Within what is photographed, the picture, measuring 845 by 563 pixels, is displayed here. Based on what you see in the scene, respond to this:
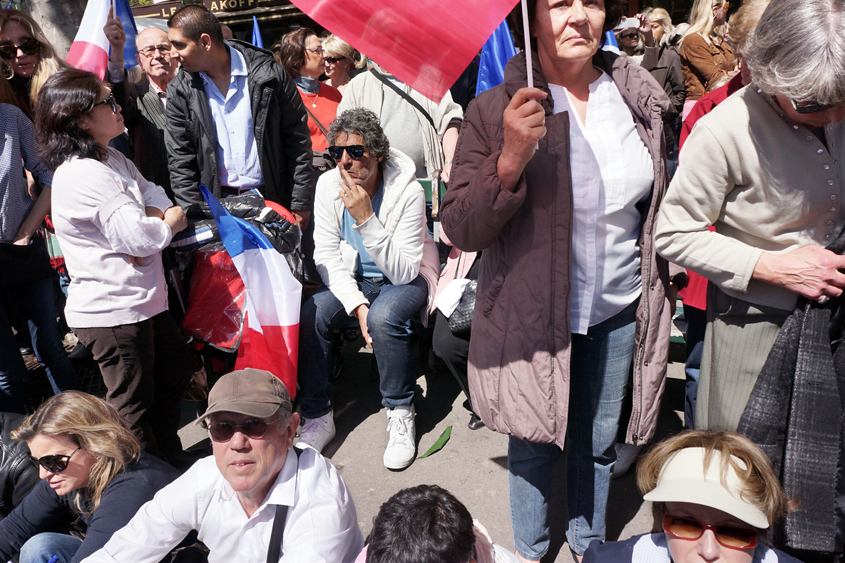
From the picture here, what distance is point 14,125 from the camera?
328cm

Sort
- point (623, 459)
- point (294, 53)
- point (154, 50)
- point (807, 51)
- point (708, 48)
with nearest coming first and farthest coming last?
point (807, 51) < point (623, 459) < point (154, 50) < point (708, 48) < point (294, 53)

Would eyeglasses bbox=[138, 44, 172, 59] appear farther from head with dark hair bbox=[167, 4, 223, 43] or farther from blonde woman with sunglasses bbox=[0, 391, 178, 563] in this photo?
blonde woman with sunglasses bbox=[0, 391, 178, 563]

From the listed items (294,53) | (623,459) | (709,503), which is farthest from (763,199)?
(294,53)

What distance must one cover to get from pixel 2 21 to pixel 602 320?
3513mm

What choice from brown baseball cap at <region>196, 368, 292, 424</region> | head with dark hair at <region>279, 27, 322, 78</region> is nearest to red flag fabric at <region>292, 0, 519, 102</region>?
brown baseball cap at <region>196, 368, 292, 424</region>

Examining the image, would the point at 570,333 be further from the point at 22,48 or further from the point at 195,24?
the point at 22,48

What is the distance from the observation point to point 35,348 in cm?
350

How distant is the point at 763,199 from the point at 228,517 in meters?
1.79

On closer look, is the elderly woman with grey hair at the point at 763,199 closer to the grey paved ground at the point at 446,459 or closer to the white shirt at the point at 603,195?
the white shirt at the point at 603,195

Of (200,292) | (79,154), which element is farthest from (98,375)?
(79,154)

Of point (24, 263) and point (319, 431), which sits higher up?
point (24, 263)

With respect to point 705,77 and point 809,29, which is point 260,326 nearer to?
point 809,29

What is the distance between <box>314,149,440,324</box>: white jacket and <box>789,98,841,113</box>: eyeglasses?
78.7 inches

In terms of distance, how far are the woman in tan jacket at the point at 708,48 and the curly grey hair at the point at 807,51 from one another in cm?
Result: 351
